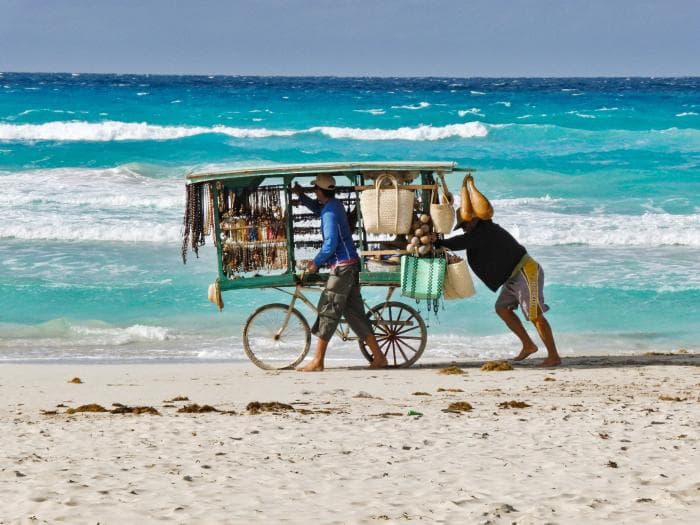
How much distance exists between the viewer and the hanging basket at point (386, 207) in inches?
330

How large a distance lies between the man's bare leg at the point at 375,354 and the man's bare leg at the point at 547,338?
1.29 meters

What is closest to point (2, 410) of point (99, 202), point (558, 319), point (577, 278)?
point (558, 319)

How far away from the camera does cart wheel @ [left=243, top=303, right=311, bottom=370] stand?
8.98 meters

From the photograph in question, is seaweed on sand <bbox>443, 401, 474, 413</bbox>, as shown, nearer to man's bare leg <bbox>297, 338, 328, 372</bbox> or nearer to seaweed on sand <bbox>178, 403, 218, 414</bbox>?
seaweed on sand <bbox>178, 403, 218, 414</bbox>

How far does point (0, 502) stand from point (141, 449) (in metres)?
1.17

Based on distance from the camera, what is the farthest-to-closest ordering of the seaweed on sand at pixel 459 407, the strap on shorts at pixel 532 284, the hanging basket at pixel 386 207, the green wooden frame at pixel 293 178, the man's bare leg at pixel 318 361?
the man's bare leg at pixel 318 361
the strap on shorts at pixel 532 284
the hanging basket at pixel 386 207
the green wooden frame at pixel 293 178
the seaweed on sand at pixel 459 407

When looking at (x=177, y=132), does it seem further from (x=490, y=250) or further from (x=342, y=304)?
(x=490, y=250)

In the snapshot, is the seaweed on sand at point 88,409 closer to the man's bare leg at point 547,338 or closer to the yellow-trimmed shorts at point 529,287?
the yellow-trimmed shorts at point 529,287

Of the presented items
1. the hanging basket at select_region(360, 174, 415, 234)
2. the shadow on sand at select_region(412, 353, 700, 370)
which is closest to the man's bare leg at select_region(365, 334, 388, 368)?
the shadow on sand at select_region(412, 353, 700, 370)

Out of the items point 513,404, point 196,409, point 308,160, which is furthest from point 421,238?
point 308,160

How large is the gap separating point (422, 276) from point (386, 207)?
2.03 feet

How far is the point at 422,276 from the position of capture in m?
8.45

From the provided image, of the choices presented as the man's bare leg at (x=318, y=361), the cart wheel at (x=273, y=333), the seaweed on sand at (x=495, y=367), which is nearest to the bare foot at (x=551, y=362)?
the seaweed on sand at (x=495, y=367)

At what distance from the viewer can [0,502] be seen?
4684 millimetres
